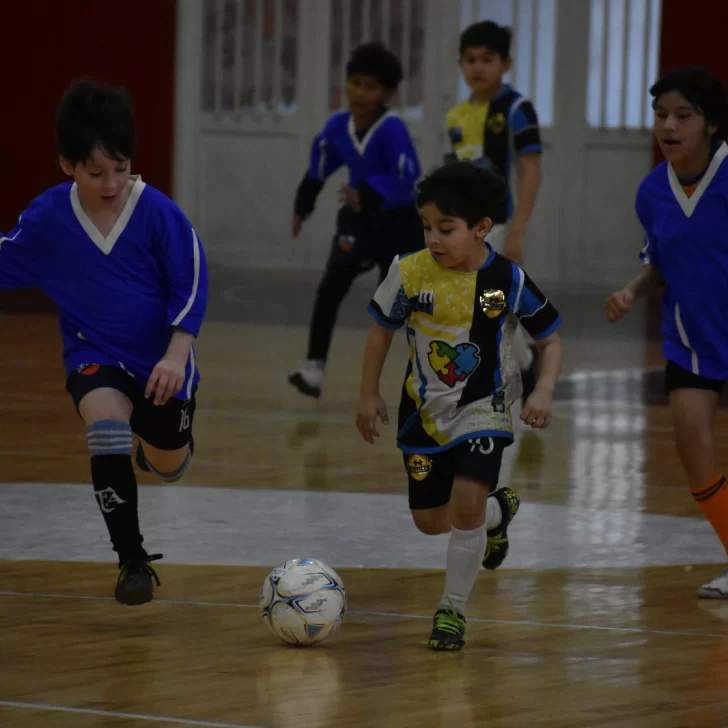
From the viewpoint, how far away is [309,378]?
7.58m

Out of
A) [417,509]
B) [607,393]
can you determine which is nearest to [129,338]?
[417,509]

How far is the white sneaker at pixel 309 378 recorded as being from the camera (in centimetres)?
758

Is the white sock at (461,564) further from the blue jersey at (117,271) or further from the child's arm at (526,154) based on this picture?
the child's arm at (526,154)

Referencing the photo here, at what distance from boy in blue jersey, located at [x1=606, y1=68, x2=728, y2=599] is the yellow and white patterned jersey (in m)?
0.50

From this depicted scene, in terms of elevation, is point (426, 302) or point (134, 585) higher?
point (426, 302)

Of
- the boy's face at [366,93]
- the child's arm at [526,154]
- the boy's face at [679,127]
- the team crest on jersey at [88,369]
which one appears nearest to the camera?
the team crest on jersey at [88,369]

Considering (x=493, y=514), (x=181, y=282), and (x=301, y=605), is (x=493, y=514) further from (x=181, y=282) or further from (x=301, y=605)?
(x=181, y=282)

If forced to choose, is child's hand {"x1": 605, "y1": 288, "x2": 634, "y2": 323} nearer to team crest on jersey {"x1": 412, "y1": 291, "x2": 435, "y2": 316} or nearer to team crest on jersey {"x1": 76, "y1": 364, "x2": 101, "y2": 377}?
team crest on jersey {"x1": 412, "y1": 291, "x2": 435, "y2": 316}

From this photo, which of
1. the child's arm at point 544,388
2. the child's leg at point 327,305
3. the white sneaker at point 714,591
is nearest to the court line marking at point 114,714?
the child's arm at point 544,388

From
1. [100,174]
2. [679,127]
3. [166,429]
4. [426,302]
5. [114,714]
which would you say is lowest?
[114,714]

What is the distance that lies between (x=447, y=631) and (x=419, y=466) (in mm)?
459

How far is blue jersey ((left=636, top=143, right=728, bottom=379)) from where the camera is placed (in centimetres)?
415

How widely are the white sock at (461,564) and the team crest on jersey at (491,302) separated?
47 centimetres

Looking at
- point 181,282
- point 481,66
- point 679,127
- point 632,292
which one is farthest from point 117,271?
point 481,66
